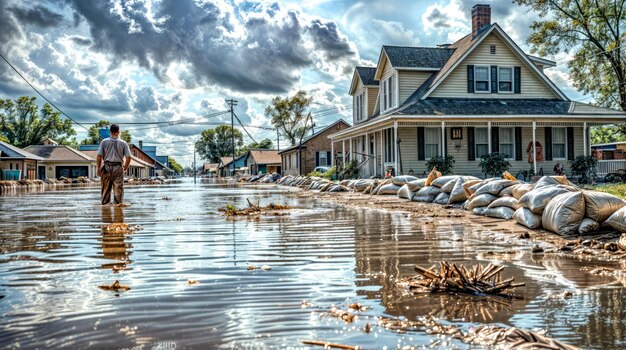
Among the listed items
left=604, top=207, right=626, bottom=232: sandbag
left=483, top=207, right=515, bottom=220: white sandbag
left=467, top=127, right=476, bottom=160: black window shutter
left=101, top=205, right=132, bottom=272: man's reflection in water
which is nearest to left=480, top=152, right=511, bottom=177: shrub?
left=467, top=127, right=476, bottom=160: black window shutter

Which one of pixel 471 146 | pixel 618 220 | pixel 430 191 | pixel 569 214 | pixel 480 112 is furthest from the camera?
pixel 471 146

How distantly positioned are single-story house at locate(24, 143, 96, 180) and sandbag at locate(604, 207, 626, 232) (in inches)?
2556

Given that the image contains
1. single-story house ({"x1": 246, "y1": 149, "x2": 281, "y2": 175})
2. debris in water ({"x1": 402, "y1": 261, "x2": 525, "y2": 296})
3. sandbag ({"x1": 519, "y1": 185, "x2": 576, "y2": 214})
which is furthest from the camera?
single-story house ({"x1": 246, "y1": 149, "x2": 281, "y2": 175})

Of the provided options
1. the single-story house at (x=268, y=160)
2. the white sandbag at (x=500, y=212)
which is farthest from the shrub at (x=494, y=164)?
the single-story house at (x=268, y=160)

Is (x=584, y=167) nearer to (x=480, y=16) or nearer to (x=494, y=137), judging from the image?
(x=494, y=137)

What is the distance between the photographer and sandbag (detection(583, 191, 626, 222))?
645 centimetres

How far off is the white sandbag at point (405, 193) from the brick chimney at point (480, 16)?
13.6 m

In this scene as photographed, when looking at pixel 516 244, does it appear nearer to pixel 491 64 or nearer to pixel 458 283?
pixel 458 283

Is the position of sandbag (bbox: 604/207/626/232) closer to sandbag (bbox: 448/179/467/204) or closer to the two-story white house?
sandbag (bbox: 448/179/467/204)

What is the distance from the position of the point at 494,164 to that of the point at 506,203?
12.5 meters

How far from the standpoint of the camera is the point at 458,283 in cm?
353

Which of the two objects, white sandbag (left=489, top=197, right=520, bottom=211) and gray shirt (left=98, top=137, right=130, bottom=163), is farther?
gray shirt (left=98, top=137, right=130, bottom=163)

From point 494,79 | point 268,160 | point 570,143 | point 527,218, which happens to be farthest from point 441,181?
point 268,160

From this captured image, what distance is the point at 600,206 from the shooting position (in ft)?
21.1
